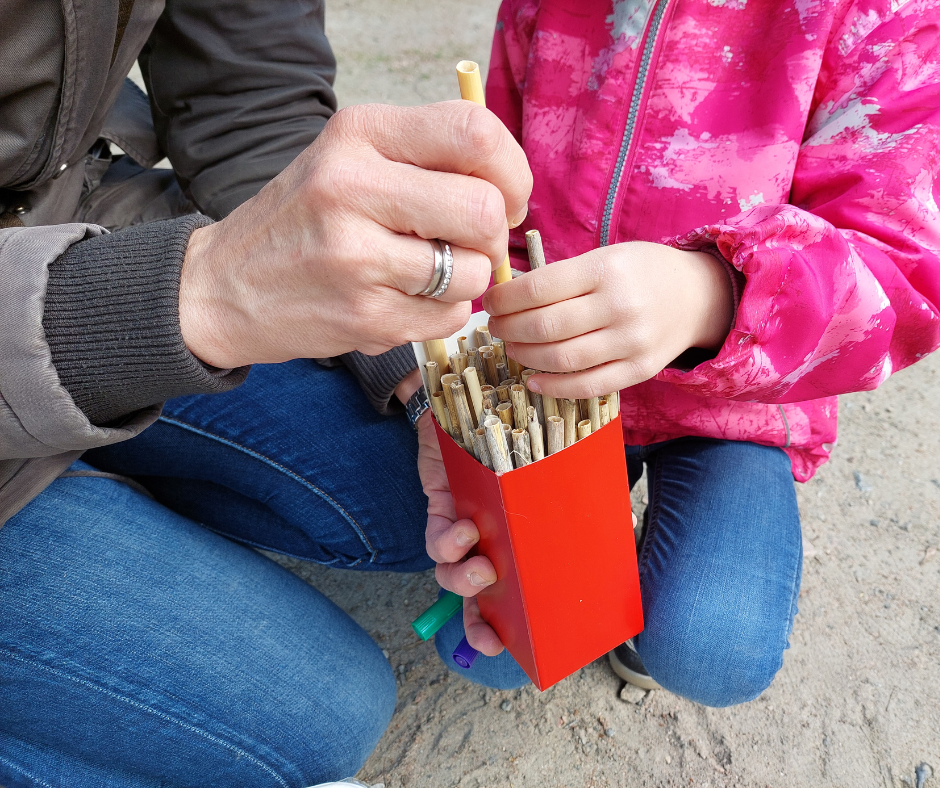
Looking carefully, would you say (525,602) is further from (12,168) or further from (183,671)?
(12,168)

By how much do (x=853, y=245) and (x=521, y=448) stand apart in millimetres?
483

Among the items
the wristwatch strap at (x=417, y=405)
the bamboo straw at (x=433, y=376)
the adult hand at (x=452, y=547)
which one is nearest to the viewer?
the bamboo straw at (x=433, y=376)

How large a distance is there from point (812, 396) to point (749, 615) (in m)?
0.34

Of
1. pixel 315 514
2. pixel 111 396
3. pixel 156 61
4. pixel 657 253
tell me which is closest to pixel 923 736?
pixel 657 253

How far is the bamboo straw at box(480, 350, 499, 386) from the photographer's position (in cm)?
85

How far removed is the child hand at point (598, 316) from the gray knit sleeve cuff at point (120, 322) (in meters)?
0.33

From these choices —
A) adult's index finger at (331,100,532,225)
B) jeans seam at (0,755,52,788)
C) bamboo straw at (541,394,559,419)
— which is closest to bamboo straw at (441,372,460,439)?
bamboo straw at (541,394,559,419)

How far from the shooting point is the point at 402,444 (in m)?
1.22

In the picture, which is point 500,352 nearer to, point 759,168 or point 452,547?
point 452,547

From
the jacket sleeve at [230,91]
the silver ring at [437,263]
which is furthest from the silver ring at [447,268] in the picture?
the jacket sleeve at [230,91]

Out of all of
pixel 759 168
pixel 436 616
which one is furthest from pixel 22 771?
pixel 759 168

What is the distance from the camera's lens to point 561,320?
72cm

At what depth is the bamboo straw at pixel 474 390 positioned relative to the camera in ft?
2.45

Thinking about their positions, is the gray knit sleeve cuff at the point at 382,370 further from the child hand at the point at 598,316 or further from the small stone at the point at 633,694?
the small stone at the point at 633,694
